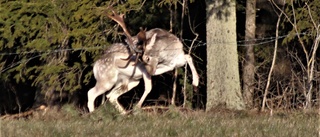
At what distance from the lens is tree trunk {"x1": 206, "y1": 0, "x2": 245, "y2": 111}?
681 inches

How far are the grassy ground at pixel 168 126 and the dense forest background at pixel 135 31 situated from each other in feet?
13.0

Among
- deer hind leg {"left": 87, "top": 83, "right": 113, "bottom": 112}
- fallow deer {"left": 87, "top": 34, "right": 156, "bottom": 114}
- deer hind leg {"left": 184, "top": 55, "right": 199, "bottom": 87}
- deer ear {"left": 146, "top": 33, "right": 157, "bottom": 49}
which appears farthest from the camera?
deer hind leg {"left": 87, "top": 83, "right": 113, "bottom": 112}

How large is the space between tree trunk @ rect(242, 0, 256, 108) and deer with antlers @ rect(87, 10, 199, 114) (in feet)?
6.36

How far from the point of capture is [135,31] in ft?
64.9

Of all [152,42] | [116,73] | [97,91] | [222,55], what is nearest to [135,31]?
[116,73]

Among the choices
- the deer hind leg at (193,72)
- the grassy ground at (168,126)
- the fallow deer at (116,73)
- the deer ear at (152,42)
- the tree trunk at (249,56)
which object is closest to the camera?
the grassy ground at (168,126)

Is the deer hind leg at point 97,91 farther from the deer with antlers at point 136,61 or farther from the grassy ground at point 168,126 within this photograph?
the grassy ground at point 168,126

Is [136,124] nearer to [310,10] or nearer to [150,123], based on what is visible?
[150,123]

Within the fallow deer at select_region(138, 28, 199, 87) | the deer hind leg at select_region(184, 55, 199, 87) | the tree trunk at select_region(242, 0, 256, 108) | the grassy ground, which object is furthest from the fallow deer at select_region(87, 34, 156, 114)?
the grassy ground

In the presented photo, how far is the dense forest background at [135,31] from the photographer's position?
18141 millimetres

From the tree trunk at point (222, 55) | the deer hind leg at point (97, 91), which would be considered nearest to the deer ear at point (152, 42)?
the tree trunk at point (222, 55)

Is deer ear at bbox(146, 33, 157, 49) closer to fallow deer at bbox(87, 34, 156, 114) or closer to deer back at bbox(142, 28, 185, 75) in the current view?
deer back at bbox(142, 28, 185, 75)

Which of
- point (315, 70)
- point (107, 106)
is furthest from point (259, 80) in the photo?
point (107, 106)

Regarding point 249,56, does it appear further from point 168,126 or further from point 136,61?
point 168,126
